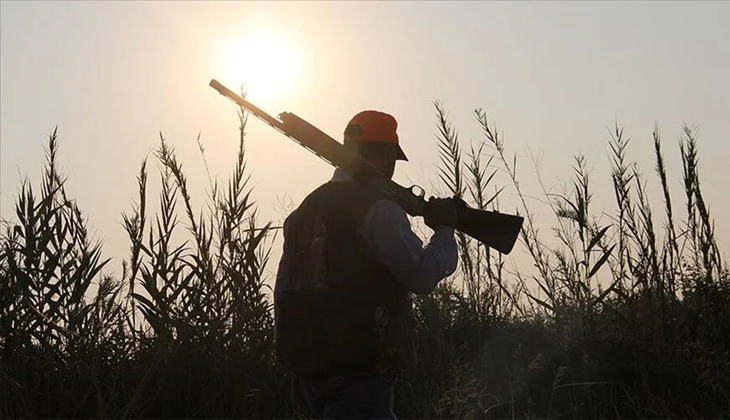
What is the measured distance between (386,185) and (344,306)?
27.1 inches

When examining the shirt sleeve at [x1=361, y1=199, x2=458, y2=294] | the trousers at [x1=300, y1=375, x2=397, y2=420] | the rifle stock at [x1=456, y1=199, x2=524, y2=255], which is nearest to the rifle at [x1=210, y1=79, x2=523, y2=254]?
the rifle stock at [x1=456, y1=199, x2=524, y2=255]

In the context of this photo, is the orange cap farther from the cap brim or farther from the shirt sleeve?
the shirt sleeve

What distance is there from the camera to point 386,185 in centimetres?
441

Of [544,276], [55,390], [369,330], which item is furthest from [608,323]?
[55,390]

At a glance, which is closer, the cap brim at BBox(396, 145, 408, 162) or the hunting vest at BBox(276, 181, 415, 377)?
the hunting vest at BBox(276, 181, 415, 377)

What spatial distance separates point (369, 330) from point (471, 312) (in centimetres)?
322

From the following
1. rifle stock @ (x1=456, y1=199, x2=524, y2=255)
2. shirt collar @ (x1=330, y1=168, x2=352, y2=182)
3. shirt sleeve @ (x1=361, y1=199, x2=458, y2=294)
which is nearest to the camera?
shirt sleeve @ (x1=361, y1=199, x2=458, y2=294)

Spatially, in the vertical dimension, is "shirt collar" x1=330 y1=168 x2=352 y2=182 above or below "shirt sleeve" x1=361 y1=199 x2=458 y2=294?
above

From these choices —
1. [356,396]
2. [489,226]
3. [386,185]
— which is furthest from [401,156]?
[356,396]

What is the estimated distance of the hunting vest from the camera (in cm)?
397

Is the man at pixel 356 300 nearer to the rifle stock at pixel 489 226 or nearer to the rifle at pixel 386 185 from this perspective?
the rifle at pixel 386 185

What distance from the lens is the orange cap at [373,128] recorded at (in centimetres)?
425

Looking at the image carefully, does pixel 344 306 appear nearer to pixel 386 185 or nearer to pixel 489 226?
pixel 386 185

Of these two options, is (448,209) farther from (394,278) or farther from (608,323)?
(608,323)
